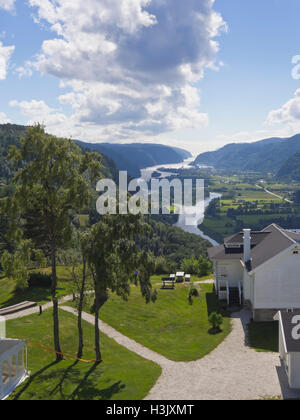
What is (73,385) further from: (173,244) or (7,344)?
(173,244)

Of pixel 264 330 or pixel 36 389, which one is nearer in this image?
pixel 36 389

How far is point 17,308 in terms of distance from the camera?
37.2 meters

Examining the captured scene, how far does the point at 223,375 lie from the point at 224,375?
0.06 meters

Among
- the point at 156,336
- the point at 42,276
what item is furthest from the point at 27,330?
the point at 42,276

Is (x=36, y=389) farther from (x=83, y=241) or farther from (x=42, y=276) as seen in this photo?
(x=42, y=276)

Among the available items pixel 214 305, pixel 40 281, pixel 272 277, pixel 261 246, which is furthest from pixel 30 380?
pixel 261 246

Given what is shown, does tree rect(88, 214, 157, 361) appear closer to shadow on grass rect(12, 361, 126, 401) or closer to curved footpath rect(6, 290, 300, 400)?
curved footpath rect(6, 290, 300, 400)

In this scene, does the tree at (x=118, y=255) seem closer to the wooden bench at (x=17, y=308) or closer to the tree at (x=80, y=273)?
the tree at (x=80, y=273)

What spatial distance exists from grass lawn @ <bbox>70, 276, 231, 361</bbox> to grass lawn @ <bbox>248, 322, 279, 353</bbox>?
2287 millimetres

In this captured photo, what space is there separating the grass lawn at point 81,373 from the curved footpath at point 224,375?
3.24 feet

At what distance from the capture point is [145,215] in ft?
79.9

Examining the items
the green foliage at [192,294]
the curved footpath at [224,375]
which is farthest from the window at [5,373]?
the green foliage at [192,294]

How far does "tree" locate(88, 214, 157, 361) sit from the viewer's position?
22.7 meters
